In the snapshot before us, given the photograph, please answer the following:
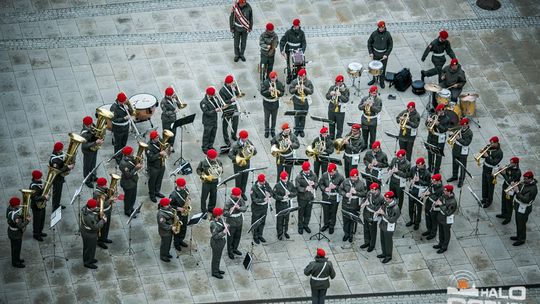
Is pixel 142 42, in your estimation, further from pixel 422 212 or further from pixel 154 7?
pixel 422 212

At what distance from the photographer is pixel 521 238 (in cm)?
3194

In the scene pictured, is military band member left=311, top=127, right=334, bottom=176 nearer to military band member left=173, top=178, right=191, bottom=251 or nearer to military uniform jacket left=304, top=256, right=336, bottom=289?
military band member left=173, top=178, right=191, bottom=251

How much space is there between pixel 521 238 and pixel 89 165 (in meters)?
11.2

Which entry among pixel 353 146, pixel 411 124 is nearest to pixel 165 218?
pixel 353 146

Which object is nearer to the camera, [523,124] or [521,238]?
[521,238]

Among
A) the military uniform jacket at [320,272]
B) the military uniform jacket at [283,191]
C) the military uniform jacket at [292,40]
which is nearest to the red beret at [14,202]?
the military uniform jacket at [283,191]

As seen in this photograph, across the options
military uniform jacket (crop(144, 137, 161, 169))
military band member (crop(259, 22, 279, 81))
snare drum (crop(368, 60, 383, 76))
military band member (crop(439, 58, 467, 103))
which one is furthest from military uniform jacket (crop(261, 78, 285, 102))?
military band member (crop(439, 58, 467, 103))

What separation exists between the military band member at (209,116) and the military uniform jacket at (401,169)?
5.00 m

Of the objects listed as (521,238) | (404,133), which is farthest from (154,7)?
(521,238)

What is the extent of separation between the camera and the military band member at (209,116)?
33.6 metres

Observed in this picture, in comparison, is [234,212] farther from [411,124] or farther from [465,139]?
[465,139]

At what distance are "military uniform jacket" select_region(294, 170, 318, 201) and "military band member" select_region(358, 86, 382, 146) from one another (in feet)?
10.7

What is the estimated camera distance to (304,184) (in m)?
31.2

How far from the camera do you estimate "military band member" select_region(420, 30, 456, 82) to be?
36.5m
